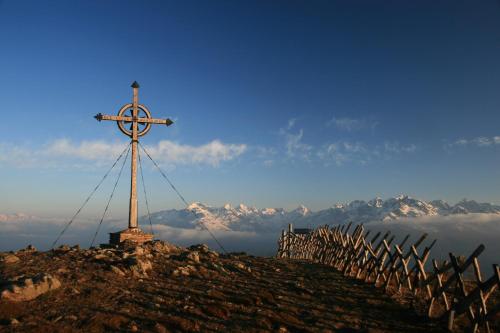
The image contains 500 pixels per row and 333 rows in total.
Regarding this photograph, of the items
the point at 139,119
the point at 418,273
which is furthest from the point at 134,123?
the point at 418,273

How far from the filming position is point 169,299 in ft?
30.3

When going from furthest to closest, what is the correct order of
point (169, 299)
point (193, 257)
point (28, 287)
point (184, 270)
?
point (193, 257) < point (184, 270) < point (169, 299) < point (28, 287)

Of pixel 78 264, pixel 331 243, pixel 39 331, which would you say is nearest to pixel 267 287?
pixel 78 264

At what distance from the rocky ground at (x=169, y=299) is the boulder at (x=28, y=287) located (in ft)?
0.07

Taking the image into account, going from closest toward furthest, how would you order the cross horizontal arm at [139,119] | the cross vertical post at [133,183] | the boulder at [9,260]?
1. the boulder at [9,260]
2. the cross vertical post at [133,183]
3. the cross horizontal arm at [139,119]

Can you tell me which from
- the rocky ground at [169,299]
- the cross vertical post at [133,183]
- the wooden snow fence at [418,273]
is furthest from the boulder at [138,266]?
the wooden snow fence at [418,273]

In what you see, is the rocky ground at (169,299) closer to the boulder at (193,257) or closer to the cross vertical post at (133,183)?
the boulder at (193,257)

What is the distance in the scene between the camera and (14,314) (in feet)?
24.0

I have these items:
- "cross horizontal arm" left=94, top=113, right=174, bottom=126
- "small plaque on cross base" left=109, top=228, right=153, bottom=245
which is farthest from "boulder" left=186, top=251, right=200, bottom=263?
"cross horizontal arm" left=94, top=113, right=174, bottom=126

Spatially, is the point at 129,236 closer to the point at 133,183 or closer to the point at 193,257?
the point at 133,183

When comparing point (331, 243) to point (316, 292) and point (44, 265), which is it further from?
point (44, 265)

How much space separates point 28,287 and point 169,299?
11.1 feet

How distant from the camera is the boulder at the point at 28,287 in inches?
313

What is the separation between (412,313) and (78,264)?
1078 cm
